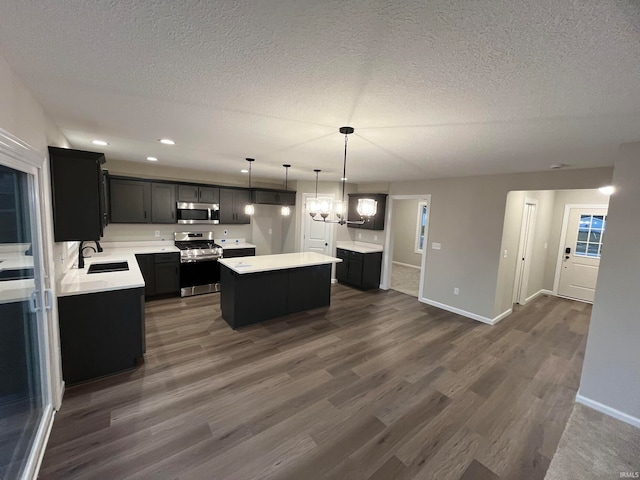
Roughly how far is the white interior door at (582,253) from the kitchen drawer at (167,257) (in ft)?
25.6

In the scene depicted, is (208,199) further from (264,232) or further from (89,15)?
(89,15)

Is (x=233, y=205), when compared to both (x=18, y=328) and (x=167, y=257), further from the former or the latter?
(x=18, y=328)

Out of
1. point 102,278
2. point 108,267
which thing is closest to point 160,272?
point 108,267

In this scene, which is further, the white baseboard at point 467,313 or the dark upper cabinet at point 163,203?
the dark upper cabinet at point 163,203

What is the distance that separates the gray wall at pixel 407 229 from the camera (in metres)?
8.48

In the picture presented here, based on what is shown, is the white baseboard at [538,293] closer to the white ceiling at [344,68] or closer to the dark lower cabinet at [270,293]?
the white ceiling at [344,68]

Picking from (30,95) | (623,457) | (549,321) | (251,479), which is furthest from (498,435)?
(30,95)

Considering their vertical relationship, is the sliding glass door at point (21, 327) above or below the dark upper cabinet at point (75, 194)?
below

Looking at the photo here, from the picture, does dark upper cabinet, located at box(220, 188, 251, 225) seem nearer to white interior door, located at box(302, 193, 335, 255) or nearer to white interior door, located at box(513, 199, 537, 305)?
white interior door, located at box(302, 193, 335, 255)

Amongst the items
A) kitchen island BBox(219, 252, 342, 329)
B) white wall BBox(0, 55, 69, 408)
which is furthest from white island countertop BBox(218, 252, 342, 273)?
white wall BBox(0, 55, 69, 408)

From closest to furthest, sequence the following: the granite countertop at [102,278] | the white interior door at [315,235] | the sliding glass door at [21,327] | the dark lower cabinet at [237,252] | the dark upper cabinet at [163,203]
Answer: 1. the sliding glass door at [21,327]
2. the granite countertop at [102,278]
3. the dark upper cabinet at [163,203]
4. the dark lower cabinet at [237,252]
5. the white interior door at [315,235]

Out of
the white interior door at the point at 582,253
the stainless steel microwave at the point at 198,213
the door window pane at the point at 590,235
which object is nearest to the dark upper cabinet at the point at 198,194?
the stainless steel microwave at the point at 198,213

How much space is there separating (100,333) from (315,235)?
13.9 feet

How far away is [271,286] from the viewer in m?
4.01
